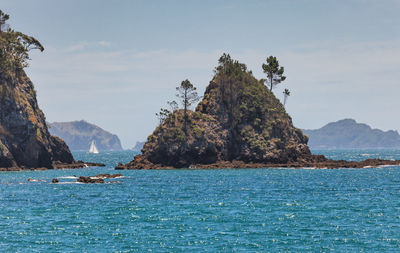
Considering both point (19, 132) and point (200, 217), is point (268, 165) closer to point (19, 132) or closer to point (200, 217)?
point (19, 132)

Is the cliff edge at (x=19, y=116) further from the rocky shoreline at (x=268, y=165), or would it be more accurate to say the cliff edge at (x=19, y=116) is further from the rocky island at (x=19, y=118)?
the rocky shoreline at (x=268, y=165)

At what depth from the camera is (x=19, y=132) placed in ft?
419

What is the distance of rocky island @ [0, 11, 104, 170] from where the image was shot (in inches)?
4973

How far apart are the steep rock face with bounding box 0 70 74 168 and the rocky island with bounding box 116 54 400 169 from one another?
70.4 ft

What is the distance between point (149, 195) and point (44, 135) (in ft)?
229

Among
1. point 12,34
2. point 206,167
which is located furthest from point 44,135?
point 206,167

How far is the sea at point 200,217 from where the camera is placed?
41312 millimetres

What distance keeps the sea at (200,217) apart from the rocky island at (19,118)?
38.2 metres

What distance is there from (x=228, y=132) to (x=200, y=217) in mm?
89806

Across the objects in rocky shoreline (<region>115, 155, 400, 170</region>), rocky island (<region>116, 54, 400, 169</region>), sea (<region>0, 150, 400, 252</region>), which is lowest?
sea (<region>0, 150, 400, 252</region>)

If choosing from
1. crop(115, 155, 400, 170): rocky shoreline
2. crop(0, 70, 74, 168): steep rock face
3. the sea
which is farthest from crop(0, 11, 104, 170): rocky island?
the sea

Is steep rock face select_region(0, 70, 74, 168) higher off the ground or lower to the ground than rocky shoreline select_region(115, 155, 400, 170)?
higher

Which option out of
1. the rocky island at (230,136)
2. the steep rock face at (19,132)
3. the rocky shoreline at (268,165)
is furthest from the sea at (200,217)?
the rocky island at (230,136)

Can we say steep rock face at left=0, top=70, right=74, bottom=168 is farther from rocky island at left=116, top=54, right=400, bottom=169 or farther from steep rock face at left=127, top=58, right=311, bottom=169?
steep rock face at left=127, top=58, right=311, bottom=169
